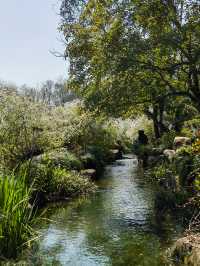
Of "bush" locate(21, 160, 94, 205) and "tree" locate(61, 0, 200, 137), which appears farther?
"bush" locate(21, 160, 94, 205)

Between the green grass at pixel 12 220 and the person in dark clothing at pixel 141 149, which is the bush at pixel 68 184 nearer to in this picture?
the green grass at pixel 12 220

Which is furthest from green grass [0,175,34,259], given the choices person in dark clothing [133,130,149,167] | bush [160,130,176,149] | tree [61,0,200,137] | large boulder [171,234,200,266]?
person in dark clothing [133,130,149,167]

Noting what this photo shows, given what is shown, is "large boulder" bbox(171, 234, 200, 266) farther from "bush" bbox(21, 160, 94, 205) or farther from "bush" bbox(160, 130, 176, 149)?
"bush" bbox(160, 130, 176, 149)

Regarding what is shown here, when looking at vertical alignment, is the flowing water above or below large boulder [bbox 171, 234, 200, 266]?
below

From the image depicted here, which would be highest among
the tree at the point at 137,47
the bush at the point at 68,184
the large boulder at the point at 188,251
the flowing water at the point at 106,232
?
the tree at the point at 137,47

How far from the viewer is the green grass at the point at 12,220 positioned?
364 inches

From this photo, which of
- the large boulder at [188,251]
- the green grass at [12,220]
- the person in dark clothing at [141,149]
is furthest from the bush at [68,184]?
the person in dark clothing at [141,149]

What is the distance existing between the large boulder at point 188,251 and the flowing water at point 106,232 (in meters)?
0.41

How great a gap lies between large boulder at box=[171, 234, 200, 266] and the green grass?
10.8 feet

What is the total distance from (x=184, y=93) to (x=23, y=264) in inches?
419

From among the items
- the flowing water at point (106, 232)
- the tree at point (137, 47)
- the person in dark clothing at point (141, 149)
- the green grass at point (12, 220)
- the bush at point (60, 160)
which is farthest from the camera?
the person in dark clothing at point (141, 149)

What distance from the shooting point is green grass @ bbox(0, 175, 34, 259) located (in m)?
9.24

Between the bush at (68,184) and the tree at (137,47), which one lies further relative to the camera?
the bush at (68,184)

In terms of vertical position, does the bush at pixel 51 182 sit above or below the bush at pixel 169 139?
below
